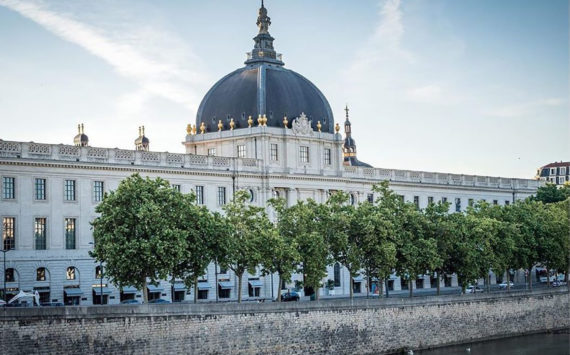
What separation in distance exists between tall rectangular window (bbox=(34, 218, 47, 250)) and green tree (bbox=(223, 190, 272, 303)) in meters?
21.7

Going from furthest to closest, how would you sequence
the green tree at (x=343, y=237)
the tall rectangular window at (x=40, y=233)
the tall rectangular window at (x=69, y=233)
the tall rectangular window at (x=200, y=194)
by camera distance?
the tall rectangular window at (x=200, y=194), the tall rectangular window at (x=69, y=233), the tall rectangular window at (x=40, y=233), the green tree at (x=343, y=237)

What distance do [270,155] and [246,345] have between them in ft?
174

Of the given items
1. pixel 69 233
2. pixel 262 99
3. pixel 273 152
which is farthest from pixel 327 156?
pixel 69 233

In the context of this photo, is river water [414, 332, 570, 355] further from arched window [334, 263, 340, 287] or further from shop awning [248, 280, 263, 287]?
arched window [334, 263, 340, 287]

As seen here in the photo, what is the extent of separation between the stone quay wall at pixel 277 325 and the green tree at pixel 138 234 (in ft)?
24.6

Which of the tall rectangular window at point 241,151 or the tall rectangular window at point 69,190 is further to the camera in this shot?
the tall rectangular window at point 241,151

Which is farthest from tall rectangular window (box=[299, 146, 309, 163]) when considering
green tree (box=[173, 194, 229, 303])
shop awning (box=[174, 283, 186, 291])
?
green tree (box=[173, 194, 229, 303])

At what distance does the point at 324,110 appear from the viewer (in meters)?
136

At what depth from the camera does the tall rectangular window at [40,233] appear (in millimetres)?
103938

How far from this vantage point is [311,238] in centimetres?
9488

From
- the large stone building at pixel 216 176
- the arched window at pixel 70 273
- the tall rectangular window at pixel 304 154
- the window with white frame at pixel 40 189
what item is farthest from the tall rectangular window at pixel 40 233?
the tall rectangular window at pixel 304 154

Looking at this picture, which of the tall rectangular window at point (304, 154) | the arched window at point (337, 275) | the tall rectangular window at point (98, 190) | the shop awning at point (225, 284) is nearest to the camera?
the tall rectangular window at point (98, 190)

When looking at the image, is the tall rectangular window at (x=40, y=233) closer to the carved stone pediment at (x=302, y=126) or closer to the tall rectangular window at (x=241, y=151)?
the tall rectangular window at (x=241, y=151)

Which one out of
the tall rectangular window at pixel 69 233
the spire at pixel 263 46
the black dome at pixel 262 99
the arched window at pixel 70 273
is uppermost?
the spire at pixel 263 46
